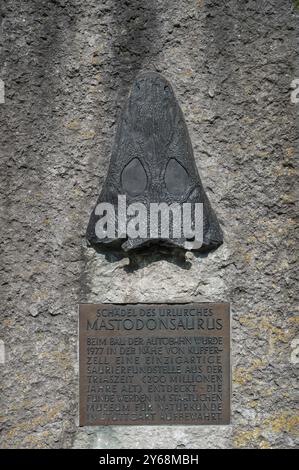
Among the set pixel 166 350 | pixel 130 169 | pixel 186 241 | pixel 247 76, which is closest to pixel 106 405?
pixel 166 350

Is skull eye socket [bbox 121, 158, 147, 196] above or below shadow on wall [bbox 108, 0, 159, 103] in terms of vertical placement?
below

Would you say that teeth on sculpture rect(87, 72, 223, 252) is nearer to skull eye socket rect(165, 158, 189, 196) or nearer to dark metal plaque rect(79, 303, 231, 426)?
skull eye socket rect(165, 158, 189, 196)

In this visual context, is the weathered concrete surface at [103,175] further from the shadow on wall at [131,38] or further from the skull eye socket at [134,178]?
the skull eye socket at [134,178]

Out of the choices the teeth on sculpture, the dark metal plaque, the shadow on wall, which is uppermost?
the shadow on wall

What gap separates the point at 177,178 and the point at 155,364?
78 cm

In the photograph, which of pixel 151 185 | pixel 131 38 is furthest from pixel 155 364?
pixel 131 38

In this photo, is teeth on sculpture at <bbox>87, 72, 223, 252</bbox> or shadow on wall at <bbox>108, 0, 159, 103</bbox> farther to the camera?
shadow on wall at <bbox>108, 0, 159, 103</bbox>

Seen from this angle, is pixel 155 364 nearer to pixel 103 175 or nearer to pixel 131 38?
pixel 103 175

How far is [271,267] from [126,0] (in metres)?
1.28

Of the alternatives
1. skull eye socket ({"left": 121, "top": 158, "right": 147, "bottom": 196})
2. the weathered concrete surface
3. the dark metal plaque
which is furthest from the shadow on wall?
the dark metal plaque

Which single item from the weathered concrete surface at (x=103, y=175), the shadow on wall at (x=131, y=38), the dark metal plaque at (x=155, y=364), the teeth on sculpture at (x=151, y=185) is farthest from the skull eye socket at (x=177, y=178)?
the dark metal plaque at (x=155, y=364)

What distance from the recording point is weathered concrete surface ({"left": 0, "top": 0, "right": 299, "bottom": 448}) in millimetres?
2883

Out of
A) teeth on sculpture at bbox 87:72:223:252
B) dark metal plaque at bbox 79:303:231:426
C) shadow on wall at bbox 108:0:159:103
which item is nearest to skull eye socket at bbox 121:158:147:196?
teeth on sculpture at bbox 87:72:223:252

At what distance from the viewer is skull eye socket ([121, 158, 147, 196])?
2.85m
